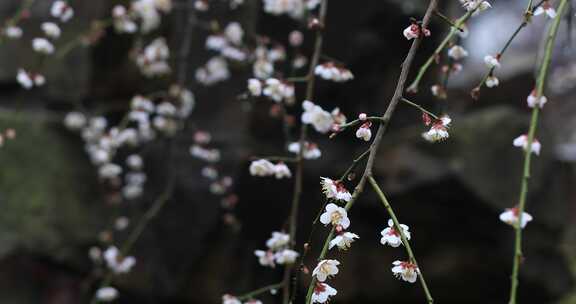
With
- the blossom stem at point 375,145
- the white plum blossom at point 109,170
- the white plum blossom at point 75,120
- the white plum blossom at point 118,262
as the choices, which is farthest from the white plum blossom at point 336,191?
the white plum blossom at point 75,120

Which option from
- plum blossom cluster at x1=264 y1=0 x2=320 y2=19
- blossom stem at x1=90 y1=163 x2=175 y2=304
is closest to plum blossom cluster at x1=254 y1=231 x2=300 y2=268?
blossom stem at x1=90 y1=163 x2=175 y2=304

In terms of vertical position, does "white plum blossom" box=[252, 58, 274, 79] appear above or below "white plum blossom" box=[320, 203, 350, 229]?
above

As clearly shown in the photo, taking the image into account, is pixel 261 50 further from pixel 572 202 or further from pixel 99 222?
pixel 572 202

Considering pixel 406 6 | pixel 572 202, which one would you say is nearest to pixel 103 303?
pixel 406 6

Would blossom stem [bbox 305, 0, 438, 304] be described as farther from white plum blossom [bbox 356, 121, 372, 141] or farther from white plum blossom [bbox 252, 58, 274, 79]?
white plum blossom [bbox 252, 58, 274, 79]

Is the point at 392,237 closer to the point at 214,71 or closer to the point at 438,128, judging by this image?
the point at 438,128

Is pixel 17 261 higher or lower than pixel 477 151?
lower
